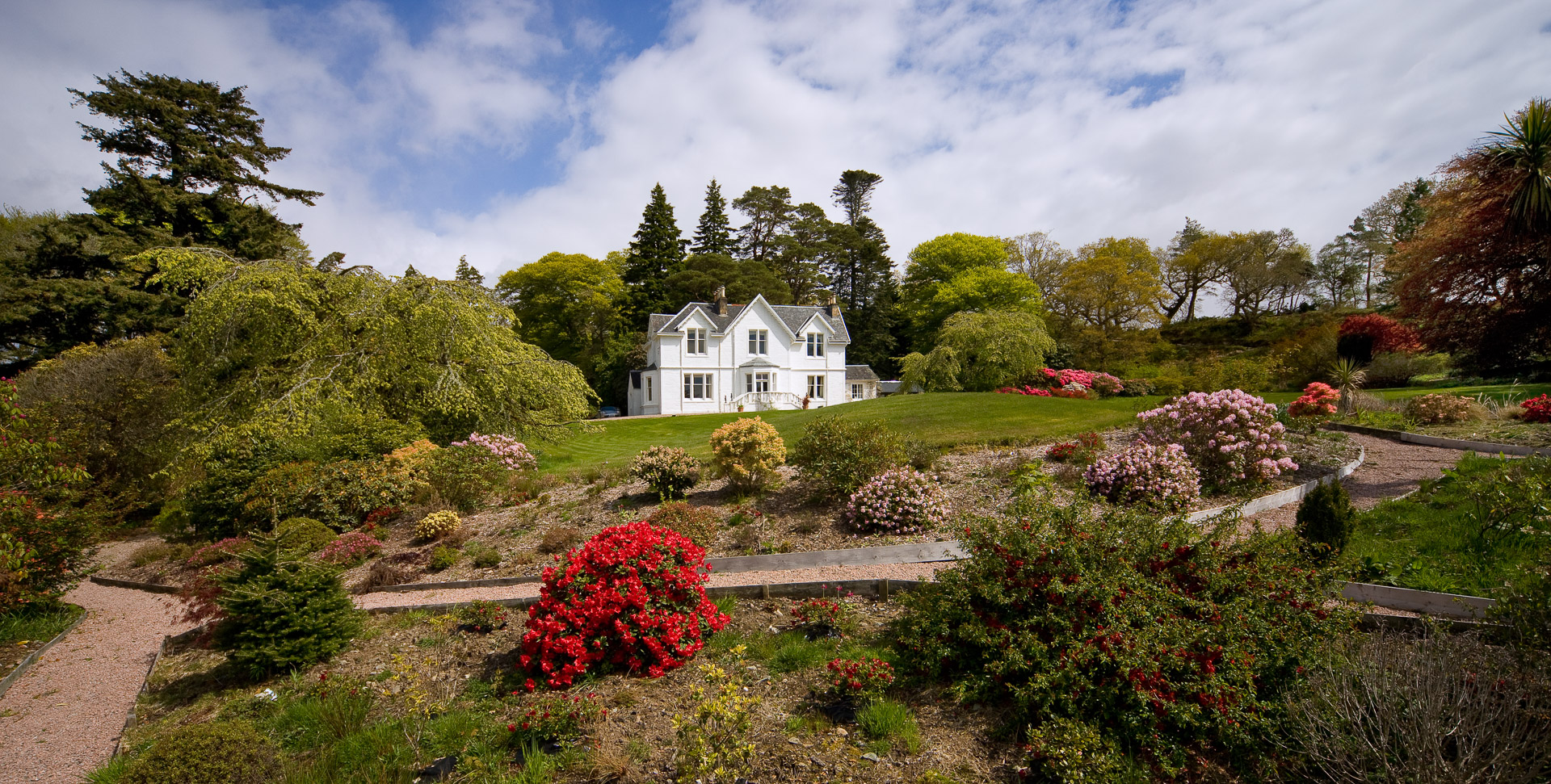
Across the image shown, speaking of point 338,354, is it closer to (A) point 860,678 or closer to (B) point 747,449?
(B) point 747,449

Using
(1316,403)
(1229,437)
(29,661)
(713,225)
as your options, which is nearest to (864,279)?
(713,225)

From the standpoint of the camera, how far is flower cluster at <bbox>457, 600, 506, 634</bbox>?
6.13 meters

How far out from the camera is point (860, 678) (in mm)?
4383

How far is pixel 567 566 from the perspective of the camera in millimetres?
5449

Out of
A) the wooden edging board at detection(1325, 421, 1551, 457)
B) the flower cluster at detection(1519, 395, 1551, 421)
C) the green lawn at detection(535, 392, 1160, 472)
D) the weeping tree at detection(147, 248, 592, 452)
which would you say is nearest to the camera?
the wooden edging board at detection(1325, 421, 1551, 457)

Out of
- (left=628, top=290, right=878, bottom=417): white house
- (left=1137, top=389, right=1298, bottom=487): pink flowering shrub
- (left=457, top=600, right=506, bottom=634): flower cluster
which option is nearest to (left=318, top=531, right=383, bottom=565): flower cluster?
(left=457, top=600, right=506, bottom=634): flower cluster

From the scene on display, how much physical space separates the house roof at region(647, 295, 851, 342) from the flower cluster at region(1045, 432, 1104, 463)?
85.0ft

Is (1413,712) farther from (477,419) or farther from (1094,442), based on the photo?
(477,419)

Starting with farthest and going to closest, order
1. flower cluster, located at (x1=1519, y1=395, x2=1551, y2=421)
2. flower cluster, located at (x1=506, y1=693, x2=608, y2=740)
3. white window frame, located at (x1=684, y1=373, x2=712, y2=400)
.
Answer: white window frame, located at (x1=684, y1=373, x2=712, y2=400), flower cluster, located at (x1=1519, y1=395, x2=1551, y2=421), flower cluster, located at (x1=506, y1=693, x2=608, y2=740)

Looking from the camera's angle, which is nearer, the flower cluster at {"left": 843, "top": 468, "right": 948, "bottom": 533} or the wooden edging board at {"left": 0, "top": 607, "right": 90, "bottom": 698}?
the wooden edging board at {"left": 0, "top": 607, "right": 90, "bottom": 698}

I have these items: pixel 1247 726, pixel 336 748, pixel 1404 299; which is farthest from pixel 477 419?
pixel 1404 299

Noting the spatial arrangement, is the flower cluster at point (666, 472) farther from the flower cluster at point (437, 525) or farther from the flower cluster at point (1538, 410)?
the flower cluster at point (1538, 410)

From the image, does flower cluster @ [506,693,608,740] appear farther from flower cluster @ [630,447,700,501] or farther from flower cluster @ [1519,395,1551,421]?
flower cluster @ [1519,395,1551,421]

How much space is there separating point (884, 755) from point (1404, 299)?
16983 mm
